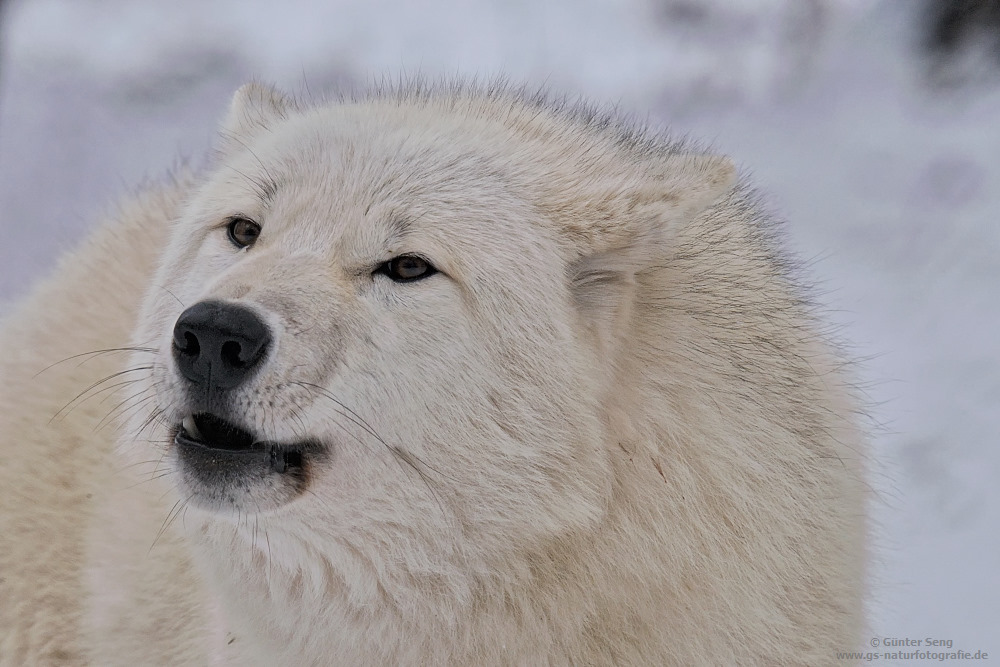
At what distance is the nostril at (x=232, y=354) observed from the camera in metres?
2.05

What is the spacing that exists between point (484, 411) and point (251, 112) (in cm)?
149

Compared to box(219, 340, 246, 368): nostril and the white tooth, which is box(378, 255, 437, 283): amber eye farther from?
the white tooth

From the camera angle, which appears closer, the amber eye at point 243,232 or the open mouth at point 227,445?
the open mouth at point 227,445

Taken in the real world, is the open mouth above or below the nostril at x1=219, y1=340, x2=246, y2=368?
below

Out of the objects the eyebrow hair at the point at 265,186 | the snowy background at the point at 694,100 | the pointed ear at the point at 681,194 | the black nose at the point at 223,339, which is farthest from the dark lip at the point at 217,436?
the snowy background at the point at 694,100

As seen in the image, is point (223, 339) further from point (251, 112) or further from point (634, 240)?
point (251, 112)

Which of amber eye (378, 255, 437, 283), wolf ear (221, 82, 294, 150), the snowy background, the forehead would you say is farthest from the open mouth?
the snowy background

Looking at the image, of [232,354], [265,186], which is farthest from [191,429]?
[265,186]

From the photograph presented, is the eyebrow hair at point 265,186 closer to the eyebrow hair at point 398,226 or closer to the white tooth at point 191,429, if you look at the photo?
the eyebrow hair at point 398,226

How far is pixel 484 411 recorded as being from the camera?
7.62 feet

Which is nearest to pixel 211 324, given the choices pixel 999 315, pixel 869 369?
pixel 869 369

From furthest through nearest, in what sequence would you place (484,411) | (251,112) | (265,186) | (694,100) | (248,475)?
(694,100)
(251,112)
(265,186)
(484,411)
(248,475)

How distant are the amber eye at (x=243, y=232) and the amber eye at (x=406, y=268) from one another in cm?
43

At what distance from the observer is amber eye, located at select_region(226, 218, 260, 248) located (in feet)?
8.39
